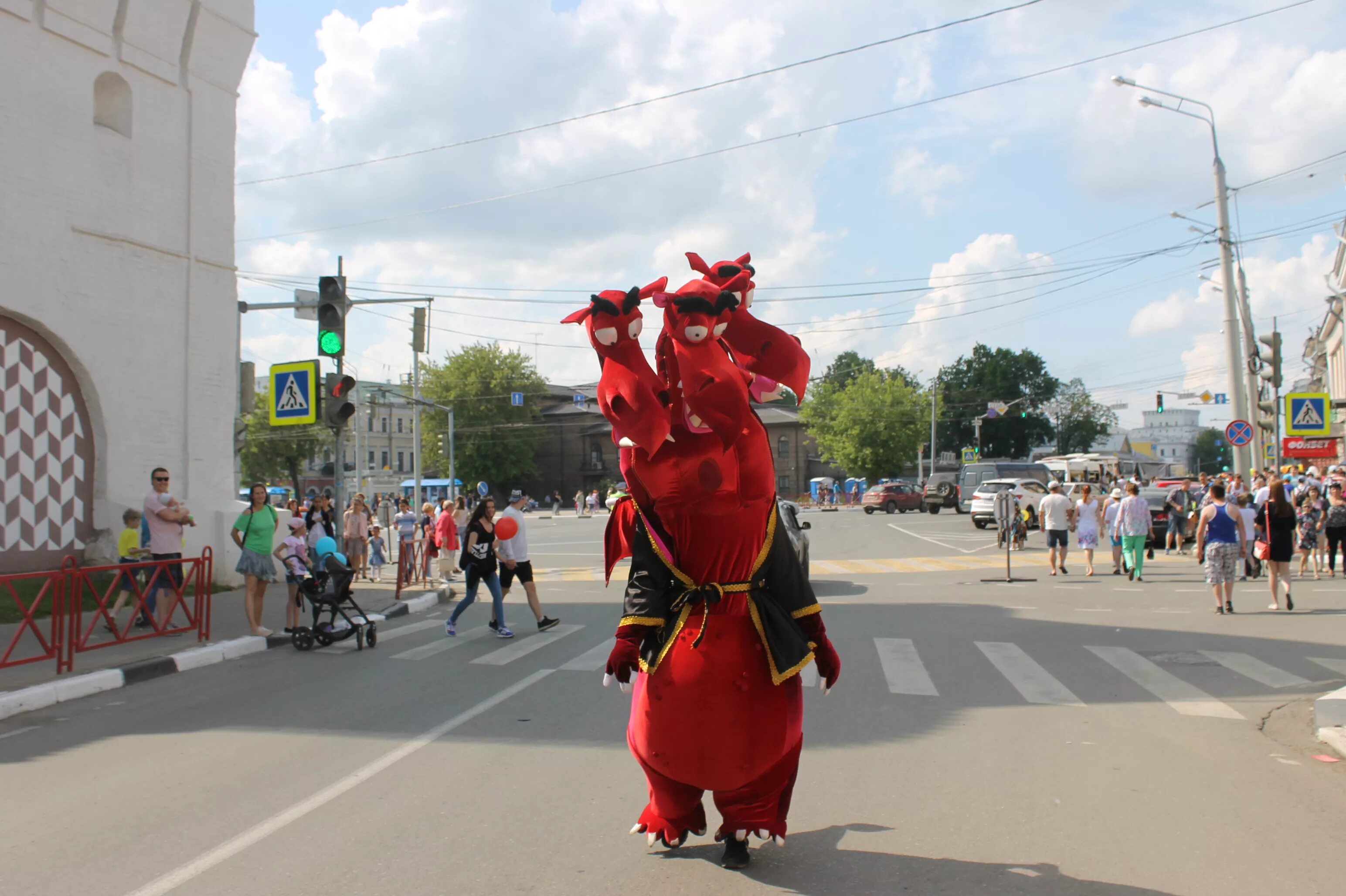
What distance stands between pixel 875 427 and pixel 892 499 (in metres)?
28.1

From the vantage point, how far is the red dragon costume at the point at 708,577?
4.19 meters

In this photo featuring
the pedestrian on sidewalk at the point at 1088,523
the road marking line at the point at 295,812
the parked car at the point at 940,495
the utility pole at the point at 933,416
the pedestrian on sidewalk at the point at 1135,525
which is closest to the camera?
the road marking line at the point at 295,812

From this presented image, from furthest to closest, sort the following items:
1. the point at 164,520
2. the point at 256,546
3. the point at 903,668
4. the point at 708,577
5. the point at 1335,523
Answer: the point at 1335,523
the point at 164,520
the point at 256,546
the point at 903,668
the point at 708,577

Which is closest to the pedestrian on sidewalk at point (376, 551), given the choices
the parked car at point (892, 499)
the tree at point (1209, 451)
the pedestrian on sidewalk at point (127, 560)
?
the pedestrian on sidewalk at point (127, 560)

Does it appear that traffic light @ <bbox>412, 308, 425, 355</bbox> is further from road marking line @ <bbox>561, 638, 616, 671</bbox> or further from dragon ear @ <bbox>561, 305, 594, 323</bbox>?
dragon ear @ <bbox>561, 305, 594, 323</bbox>

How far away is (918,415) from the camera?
80.8m

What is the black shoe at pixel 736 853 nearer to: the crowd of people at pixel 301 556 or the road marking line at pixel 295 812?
the road marking line at pixel 295 812

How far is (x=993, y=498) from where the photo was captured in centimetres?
3384

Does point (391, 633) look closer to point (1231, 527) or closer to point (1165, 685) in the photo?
point (1165, 685)

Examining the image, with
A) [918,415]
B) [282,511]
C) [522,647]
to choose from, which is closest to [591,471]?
[918,415]

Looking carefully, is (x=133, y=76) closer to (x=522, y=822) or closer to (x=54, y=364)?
(x=54, y=364)

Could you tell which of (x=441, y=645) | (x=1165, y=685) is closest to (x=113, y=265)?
(x=441, y=645)

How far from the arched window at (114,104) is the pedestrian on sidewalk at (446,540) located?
325 inches

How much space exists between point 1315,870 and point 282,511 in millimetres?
16987
